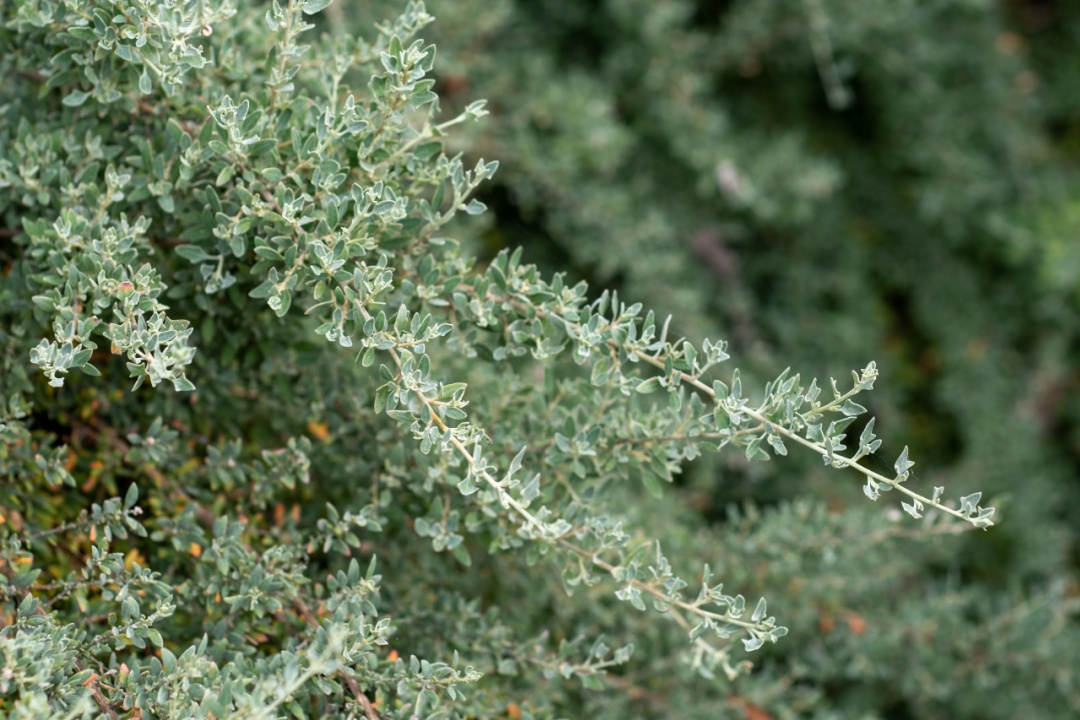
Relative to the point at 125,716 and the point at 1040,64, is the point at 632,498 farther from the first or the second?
the point at 1040,64

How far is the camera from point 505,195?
246cm

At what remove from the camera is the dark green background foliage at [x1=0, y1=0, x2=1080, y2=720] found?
110 centimetres

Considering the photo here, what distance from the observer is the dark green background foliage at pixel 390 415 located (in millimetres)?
1104

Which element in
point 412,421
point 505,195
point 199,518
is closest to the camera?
point 412,421

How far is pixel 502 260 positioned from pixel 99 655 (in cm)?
68

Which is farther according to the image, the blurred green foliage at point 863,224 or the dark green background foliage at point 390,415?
the blurred green foliage at point 863,224

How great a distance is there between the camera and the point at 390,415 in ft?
3.47

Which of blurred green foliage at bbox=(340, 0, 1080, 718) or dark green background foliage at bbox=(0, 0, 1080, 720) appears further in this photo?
blurred green foliage at bbox=(340, 0, 1080, 718)

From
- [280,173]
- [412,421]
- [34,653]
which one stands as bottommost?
[34,653]

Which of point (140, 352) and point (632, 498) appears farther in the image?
point (632, 498)

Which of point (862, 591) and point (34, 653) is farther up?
point (34, 653)

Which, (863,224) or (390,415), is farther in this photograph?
(863,224)

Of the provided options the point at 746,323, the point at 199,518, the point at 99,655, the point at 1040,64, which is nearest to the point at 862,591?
the point at 746,323

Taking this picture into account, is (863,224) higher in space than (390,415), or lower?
lower
